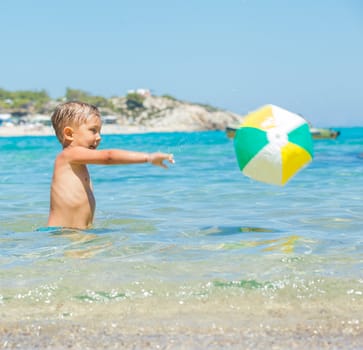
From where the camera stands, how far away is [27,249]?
464 cm

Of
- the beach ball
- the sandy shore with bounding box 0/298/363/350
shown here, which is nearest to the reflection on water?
the beach ball

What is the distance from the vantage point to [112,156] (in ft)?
15.2

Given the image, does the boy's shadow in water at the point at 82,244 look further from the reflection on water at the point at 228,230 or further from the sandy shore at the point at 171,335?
the sandy shore at the point at 171,335

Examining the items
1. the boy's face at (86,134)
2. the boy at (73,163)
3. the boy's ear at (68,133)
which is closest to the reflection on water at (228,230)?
the boy at (73,163)

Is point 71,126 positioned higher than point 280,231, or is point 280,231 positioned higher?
point 71,126

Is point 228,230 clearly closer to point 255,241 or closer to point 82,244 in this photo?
point 255,241

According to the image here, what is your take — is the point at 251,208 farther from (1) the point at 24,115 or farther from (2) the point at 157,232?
(1) the point at 24,115

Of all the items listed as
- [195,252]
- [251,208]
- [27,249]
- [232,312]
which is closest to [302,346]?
[232,312]

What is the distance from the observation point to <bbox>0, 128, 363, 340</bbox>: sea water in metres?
3.17

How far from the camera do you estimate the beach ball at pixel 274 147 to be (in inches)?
199

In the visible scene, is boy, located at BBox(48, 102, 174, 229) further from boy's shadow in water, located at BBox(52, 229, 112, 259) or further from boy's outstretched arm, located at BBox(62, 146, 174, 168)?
boy's shadow in water, located at BBox(52, 229, 112, 259)

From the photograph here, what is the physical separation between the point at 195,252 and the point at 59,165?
1.44m

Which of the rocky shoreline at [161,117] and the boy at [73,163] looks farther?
the rocky shoreline at [161,117]

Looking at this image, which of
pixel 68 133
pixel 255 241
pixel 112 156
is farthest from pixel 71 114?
pixel 255 241
